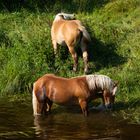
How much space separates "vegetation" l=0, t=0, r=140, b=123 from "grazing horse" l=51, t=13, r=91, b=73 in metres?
0.24

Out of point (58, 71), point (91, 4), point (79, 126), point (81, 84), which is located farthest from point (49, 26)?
point (79, 126)

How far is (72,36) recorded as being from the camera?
13828 millimetres

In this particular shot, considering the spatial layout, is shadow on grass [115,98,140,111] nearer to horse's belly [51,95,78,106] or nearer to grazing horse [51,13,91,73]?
horse's belly [51,95,78,106]

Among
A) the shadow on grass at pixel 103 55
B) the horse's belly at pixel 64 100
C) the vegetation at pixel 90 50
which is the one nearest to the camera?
the horse's belly at pixel 64 100

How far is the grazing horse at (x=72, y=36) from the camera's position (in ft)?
45.2

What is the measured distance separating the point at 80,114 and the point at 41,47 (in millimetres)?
3329

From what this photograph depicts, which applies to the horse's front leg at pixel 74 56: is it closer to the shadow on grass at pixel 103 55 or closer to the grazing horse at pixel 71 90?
the shadow on grass at pixel 103 55

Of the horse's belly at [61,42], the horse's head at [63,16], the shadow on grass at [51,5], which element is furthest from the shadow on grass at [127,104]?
the shadow on grass at [51,5]

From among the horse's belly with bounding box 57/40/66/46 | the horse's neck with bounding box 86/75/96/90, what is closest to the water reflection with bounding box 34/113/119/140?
the horse's neck with bounding box 86/75/96/90

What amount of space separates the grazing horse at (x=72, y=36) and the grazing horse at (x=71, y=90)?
2249 millimetres

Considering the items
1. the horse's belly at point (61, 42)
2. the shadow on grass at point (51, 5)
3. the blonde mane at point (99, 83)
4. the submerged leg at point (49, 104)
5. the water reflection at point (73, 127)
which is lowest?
the water reflection at point (73, 127)

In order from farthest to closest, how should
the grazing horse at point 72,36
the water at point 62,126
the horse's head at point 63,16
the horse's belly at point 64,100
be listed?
1. the horse's head at point 63,16
2. the grazing horse at point 72,36
3. the horse's belly at point 64,100
4. the water at point 62,126

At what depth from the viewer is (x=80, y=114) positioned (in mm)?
11578

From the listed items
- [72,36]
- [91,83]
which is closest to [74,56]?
[72,36]
